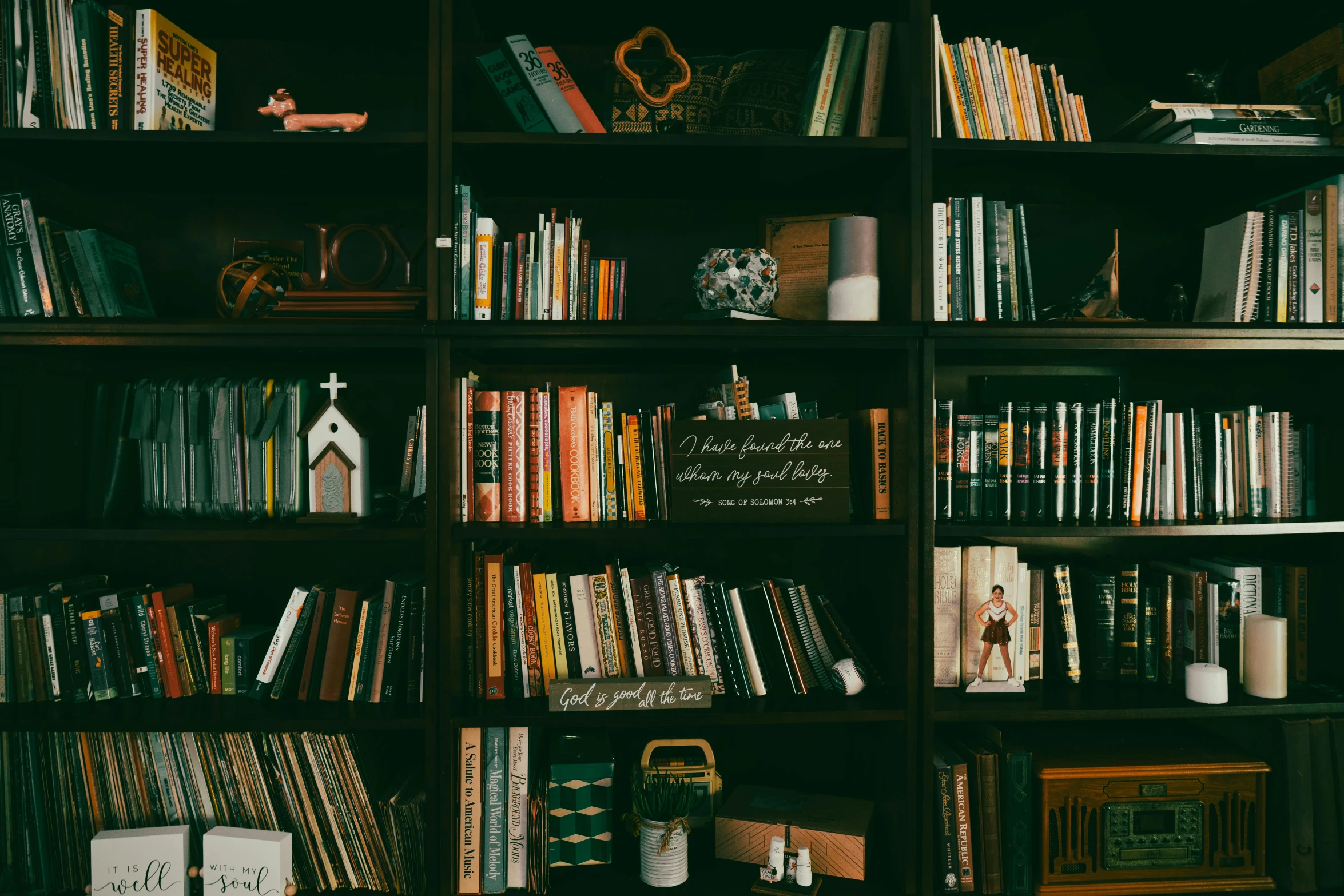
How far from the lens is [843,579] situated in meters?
1.68

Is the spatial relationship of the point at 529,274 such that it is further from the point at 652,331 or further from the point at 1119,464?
the point at 1119,464

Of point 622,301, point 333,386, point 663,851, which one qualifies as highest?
point 622,301

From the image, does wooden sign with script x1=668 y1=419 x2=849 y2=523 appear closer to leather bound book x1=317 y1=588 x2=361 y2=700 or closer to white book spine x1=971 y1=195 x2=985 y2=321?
white book spine x1=971 y1=195 x2=985 y2=321

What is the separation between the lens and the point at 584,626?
1415mm

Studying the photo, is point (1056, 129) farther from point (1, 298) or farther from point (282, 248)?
point (1, 298)

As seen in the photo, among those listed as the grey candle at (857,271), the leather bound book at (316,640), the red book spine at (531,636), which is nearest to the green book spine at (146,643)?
the leather bound book at (316,640)

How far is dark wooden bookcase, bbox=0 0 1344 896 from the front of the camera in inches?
51.1

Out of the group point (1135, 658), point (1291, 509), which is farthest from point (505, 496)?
point (1291, 509)

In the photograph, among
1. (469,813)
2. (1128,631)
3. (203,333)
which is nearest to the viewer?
(203,333)

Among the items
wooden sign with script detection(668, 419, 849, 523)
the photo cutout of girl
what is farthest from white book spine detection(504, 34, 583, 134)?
the photo cutout of girl

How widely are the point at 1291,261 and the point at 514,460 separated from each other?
1528 millimetres

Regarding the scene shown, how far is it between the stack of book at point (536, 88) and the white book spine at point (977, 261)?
2.35 ft

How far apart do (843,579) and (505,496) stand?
794mm

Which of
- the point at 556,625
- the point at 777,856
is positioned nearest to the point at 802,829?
the point at 777,856
